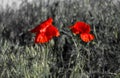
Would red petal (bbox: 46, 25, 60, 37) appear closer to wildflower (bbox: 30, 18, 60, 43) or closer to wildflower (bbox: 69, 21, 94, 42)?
wildflower (bbox: 30, 18, 60, 43)

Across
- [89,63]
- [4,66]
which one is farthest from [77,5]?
[4,66]

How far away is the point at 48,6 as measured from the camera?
5648 mm

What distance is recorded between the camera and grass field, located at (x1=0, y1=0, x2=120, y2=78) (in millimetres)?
4035

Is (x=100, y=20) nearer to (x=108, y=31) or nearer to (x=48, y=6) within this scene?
(x=108, y=31)

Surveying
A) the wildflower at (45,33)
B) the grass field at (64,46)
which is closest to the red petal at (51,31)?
the wildflower at (45,33)

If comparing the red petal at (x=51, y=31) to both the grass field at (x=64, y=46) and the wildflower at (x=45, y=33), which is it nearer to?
the wildflower at (x=45, y=33)

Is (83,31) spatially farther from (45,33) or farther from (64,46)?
(64,46)

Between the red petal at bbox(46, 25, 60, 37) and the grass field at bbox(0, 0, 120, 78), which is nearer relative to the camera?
the red petal at bbox(46, 25, 60, 37)

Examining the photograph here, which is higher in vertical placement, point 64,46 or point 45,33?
point 45,33

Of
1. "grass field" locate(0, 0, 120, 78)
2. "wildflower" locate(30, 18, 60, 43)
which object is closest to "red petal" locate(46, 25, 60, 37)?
"wildflower" locate(30, 18, 60, 43)

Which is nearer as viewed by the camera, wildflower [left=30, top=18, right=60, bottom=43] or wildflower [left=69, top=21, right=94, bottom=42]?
wildflower [left=30, top=18, right=60, bottom=43]

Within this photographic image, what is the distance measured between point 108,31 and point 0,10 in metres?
1.91

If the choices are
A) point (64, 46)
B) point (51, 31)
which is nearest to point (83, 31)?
point (51, 31)

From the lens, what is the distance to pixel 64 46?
15.7ft
